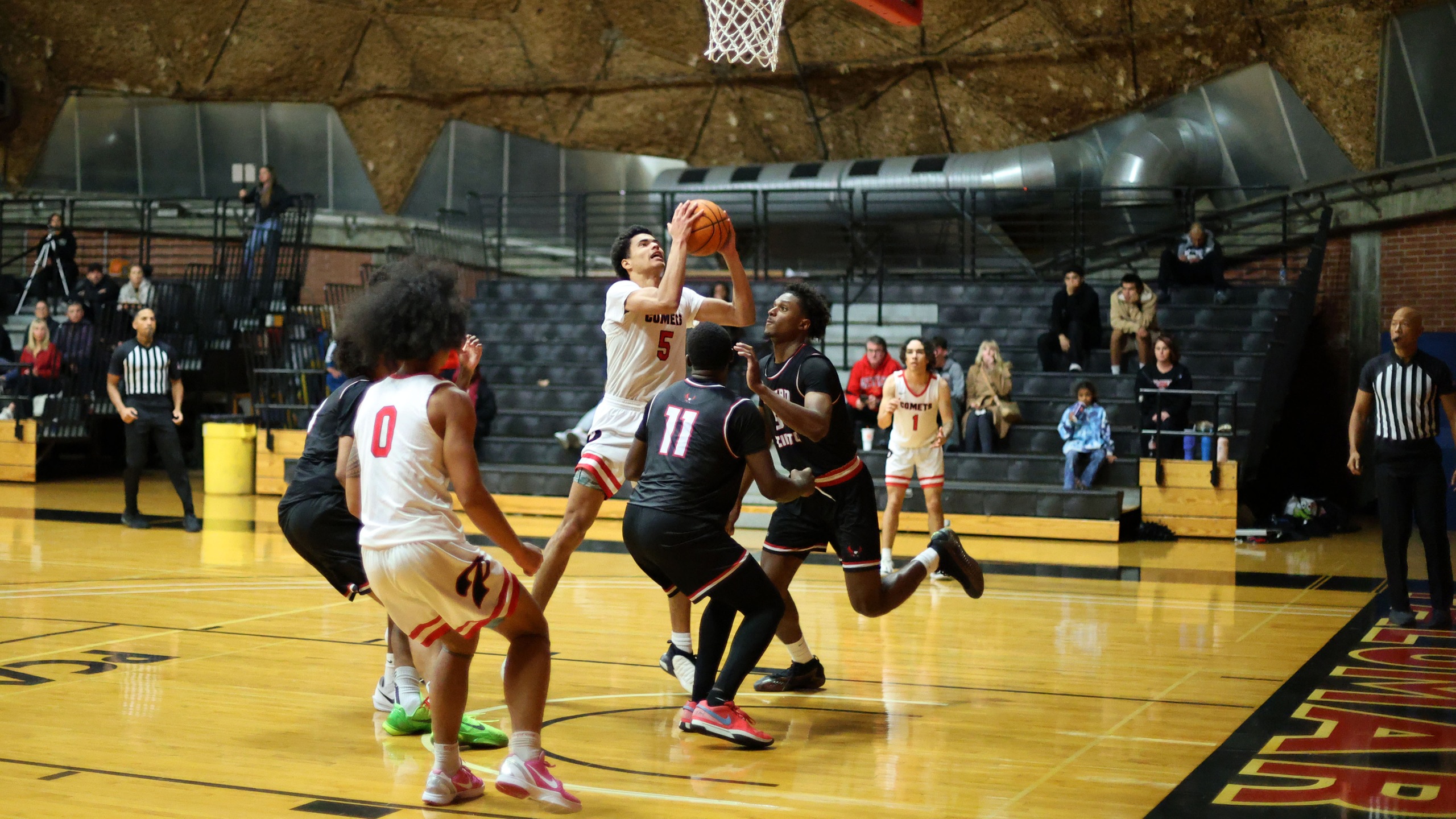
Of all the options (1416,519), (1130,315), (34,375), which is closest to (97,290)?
(34,375)

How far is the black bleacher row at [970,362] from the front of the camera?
1259 cm

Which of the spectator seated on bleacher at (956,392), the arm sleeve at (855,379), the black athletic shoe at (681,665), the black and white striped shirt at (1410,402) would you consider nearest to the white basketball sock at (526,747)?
the black athletic shoe at (681,665)

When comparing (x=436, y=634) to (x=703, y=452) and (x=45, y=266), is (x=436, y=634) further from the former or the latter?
(x=45, y=266)

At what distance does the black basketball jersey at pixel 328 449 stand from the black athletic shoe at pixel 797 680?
196 cm

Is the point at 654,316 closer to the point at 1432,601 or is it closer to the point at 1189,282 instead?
the point at 1432,601

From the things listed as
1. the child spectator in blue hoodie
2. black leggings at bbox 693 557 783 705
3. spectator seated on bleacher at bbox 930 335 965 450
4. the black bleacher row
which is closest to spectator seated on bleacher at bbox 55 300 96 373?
the black bleacher row

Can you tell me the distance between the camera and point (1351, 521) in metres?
14.1

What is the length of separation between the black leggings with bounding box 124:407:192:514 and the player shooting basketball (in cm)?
649

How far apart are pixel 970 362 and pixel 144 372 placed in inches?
326

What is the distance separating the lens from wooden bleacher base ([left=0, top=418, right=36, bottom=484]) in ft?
49.9

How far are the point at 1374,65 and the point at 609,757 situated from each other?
44.4ft

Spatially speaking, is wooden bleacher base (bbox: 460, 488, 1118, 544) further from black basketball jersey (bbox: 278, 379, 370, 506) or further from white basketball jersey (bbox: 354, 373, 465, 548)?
white basketball jersey (bbox: 354, 373, 465, 548)

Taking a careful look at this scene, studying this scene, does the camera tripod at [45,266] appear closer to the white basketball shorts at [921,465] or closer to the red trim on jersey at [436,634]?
the white basketball shorts at [921,465]

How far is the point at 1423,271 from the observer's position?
14.3 metres
